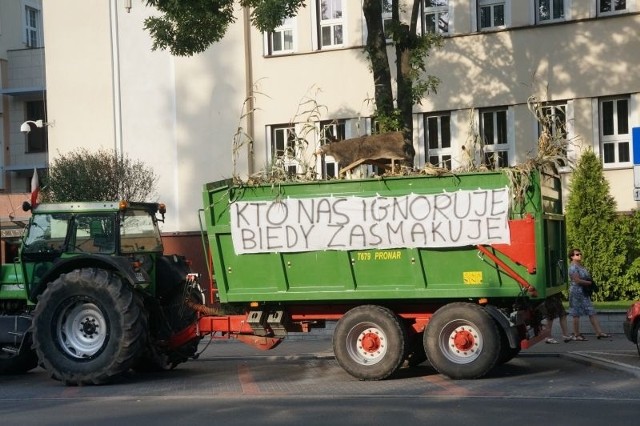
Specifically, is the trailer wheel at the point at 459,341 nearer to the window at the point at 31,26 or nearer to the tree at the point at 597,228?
the tree at the point at 597,228

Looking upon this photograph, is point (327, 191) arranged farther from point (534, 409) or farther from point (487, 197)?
point (534, 409)

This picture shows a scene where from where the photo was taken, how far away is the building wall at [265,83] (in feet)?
80.8

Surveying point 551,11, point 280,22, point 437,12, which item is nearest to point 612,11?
point 551,11

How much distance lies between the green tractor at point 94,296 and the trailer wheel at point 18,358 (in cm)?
2

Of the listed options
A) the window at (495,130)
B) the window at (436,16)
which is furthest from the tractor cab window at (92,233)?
the window at (436,16)

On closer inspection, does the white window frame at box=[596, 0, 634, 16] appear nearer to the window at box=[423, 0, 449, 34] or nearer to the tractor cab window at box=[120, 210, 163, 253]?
the window at box=[423, 0, 449, 34]

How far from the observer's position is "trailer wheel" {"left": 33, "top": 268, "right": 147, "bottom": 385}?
14.5 metres

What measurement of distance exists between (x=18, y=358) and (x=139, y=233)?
258 centimetres

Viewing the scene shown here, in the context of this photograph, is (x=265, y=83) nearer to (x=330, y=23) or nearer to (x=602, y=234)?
(x=330, y=23)

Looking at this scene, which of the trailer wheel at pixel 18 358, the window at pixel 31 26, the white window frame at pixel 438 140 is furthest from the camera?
the window at pixel 31 26

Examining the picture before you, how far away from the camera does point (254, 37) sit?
90.4 feet

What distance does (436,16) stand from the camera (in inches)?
1026

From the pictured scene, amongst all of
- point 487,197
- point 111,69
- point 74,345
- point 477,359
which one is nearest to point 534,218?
point 487,197

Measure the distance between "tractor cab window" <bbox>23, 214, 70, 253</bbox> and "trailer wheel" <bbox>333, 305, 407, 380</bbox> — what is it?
4.27 metres
